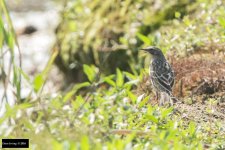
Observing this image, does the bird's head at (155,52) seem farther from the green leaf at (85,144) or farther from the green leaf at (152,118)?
the green leaf at (85,144)

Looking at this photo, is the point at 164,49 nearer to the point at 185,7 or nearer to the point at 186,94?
the point at 186,94

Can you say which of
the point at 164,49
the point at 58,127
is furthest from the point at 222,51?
the point at 58,127

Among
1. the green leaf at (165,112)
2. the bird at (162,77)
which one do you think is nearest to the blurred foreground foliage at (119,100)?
the green leaf at (165,112)

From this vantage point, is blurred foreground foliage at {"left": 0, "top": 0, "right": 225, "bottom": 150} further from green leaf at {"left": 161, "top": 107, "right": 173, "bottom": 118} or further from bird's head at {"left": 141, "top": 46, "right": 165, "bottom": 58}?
bird's head at {"left": 141, "top": 46, "right": 165, "bottom": 58}

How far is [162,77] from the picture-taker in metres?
7.64

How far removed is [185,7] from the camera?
10883 mm

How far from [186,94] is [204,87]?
16 centimetres

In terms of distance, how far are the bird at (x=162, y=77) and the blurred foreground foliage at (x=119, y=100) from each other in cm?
19

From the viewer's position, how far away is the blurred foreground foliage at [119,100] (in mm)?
5879

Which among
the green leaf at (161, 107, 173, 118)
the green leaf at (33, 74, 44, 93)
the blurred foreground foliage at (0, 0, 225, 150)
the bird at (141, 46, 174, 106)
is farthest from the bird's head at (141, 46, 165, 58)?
the green leaf at (33, 74, 44, 93)

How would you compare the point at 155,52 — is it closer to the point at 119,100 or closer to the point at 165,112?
the point at 119,100

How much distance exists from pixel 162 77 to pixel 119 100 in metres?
0.97

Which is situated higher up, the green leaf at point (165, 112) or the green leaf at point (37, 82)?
the green leaf at point (37, 82)

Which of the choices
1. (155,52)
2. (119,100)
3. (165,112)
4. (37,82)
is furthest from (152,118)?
(155,52)
